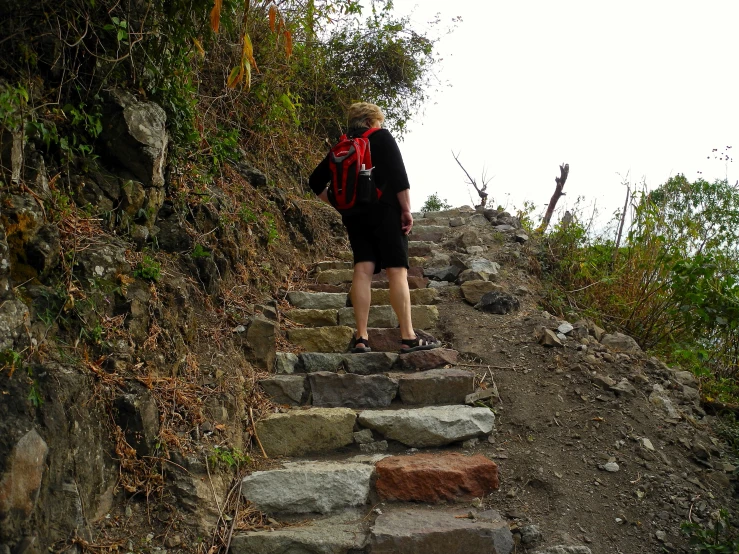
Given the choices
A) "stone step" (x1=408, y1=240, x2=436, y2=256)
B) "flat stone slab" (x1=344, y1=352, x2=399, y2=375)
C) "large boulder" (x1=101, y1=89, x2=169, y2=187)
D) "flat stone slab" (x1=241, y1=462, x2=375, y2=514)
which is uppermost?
"large boulder" (x1=101, y1=89, x2=169, y2=187)

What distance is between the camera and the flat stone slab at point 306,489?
2992 millimetres

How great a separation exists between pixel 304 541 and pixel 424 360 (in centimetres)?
157

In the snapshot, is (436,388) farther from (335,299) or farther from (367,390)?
(335,299)

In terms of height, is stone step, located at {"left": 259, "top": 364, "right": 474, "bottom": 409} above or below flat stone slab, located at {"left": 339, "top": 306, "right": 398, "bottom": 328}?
below

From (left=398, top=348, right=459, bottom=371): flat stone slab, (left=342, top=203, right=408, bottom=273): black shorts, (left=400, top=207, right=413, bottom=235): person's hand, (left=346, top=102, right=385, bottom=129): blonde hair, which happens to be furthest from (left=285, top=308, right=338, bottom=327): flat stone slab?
(left=346, top=102, right=385, bottom=129): blonde hair

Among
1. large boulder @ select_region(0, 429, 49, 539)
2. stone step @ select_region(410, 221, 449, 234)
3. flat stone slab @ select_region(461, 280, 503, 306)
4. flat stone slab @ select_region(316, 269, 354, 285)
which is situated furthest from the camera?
stone step @ select_region(410, 221, 449, 234)

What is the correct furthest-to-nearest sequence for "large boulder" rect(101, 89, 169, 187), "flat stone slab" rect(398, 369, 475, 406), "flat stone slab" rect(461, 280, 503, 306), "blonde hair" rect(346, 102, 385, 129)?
"flat stone slab" rect(461, 280, 503, 306), "blonde hair" rect(346, 102, 385, 129), "flat stone slab" rect(398, 369, 475, 406), "large boulder" rect(101, 89, 169, 187)

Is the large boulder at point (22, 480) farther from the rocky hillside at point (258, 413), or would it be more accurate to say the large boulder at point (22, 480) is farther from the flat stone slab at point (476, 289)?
the flat stone slab at point (476, 289)

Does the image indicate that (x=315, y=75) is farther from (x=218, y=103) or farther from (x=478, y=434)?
(x=478, y=434)

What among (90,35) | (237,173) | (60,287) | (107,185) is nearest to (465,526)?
(60,287)

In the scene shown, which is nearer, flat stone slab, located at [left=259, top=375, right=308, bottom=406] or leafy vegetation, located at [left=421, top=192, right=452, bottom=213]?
flat stone slab, located at [left=259, top=375, right=308, bottom=406]

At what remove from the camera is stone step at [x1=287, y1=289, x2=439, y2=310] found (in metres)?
5.14

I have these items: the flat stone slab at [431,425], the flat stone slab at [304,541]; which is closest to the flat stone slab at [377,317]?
the flat stone slab at [431,425]

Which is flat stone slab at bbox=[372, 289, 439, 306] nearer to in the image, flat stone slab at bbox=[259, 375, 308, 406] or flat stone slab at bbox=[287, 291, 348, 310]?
flat stone slab at bbox=[287, 291, 348, 310]
